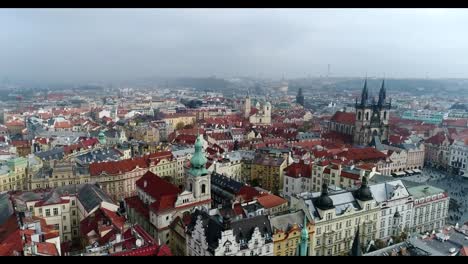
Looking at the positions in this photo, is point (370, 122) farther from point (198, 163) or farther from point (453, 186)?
point (198, 163)

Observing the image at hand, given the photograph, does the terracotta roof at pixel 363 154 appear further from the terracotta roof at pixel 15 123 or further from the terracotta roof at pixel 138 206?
the terracotta roof at pixel 15 123

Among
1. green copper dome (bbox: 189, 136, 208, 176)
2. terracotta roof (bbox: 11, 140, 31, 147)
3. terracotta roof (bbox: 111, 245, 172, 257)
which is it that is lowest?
terracotta roof (bbox: 11, 140, 31, 147)

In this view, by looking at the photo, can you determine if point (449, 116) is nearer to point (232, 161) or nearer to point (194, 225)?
point (232, 161)

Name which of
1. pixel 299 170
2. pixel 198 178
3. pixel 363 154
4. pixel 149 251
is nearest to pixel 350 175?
pixel 299 170

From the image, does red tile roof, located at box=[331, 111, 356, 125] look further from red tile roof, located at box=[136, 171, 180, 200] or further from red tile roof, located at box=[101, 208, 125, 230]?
red tile roof, located at box=[101, 208, 125, 230]

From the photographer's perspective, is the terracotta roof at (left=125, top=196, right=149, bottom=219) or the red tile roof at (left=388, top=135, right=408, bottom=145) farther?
the red tile roof at (left=388, top=135, right=408, bottom=145)

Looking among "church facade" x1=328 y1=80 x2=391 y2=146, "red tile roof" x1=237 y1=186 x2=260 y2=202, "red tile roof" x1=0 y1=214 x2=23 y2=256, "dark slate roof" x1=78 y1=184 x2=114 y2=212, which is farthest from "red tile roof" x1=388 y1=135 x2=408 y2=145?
"red tile roof" x1=0 y1=214 x2=23 y2=256
